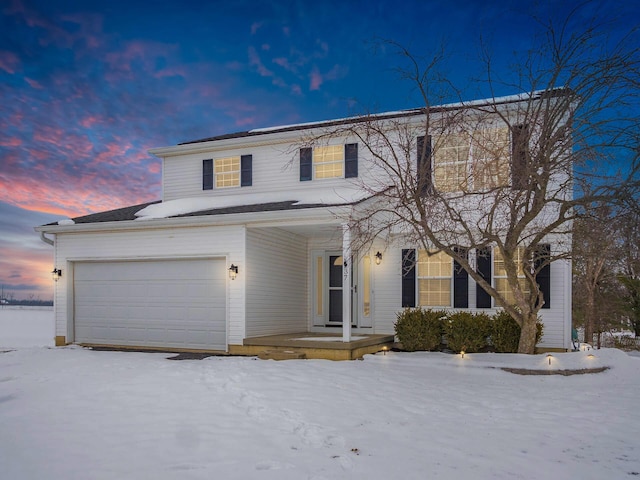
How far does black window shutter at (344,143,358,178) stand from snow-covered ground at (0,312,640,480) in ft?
17.3

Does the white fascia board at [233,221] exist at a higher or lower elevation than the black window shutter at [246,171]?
lower

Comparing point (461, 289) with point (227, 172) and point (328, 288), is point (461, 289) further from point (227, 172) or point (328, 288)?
point (227, 172)

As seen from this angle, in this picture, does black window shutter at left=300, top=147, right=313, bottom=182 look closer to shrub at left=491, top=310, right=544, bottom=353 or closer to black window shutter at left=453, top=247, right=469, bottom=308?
black window shutter at left=453, top=247, right=469, bottom=308

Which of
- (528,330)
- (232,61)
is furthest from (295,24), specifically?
(528,330)

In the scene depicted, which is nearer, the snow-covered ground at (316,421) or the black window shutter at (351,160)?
the snow-covered ground at (316,421)

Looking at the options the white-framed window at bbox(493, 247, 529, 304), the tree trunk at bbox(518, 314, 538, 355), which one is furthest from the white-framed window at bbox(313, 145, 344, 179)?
the tree trunk at bbox(518, 314, 538, 355)

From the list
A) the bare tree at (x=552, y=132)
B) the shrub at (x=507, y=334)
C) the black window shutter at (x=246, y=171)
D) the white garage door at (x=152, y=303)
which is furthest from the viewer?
the black window shutter at (x=246, y=171)

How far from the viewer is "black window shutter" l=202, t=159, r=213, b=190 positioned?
14.0m

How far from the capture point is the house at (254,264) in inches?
425

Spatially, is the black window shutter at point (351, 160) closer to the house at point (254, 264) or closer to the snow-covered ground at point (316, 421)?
the house at point (254, 264)

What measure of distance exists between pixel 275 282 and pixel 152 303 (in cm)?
301

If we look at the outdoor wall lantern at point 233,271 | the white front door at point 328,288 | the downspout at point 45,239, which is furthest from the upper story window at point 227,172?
the downspout at point 45,239

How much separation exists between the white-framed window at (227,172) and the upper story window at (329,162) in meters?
2.01

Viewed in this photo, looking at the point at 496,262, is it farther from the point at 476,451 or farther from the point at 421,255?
the point at 476,451
